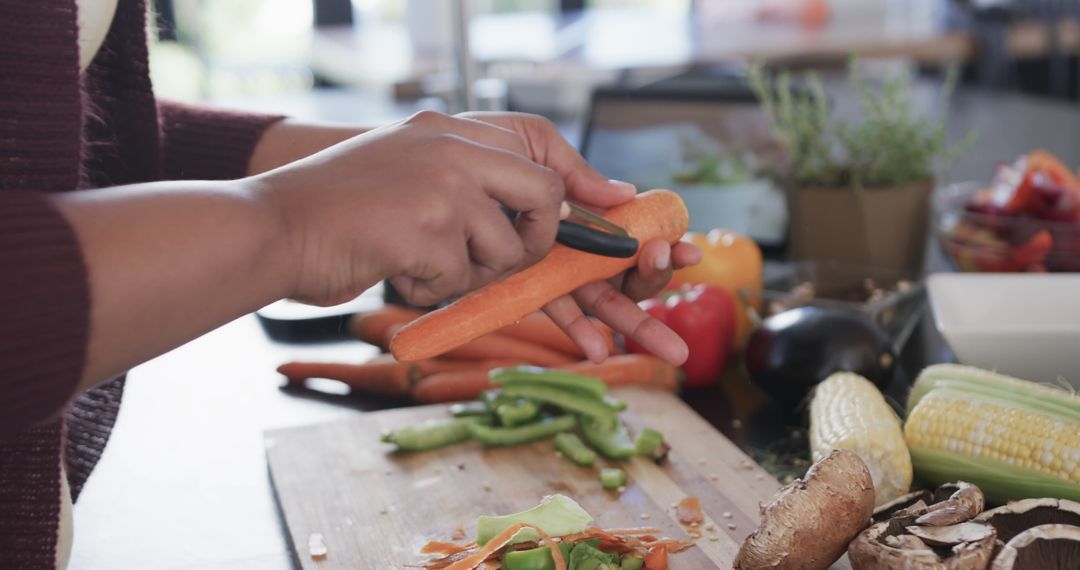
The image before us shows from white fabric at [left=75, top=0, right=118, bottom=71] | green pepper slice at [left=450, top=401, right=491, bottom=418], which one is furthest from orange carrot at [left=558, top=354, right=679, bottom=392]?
white fabric at [left=75, top=0, right=118, bottom=71]

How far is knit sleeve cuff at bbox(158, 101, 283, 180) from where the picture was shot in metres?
1.51

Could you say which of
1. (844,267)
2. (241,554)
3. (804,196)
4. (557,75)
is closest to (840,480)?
(241,554)

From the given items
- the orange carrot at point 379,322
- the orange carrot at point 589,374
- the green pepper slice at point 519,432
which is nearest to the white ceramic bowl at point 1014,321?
the orange carrot at point 589,374

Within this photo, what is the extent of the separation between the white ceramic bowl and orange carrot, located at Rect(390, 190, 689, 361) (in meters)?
0.50

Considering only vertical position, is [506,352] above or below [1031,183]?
below

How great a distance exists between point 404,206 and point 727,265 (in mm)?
1275

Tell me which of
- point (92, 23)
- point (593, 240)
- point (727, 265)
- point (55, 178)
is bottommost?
point (727, 265)

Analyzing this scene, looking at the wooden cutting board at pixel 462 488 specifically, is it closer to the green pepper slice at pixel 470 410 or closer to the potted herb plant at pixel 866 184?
the green pepper slice at pixel 470 410

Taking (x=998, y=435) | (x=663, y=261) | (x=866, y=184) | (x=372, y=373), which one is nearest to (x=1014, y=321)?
(x=998, y=435)

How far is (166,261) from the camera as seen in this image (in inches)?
32.9

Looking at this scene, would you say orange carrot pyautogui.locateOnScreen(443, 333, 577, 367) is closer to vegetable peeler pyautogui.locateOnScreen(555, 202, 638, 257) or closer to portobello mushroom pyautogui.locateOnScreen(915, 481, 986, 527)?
vegetable peeler pyautogui.locateOnScreen(555, 202, 638, 257)

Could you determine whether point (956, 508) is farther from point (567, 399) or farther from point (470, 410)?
point (470, 410)

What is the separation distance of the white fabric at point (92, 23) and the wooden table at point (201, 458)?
1.92ft

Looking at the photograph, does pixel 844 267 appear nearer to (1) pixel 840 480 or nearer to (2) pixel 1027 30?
(1) pixel 840 480
